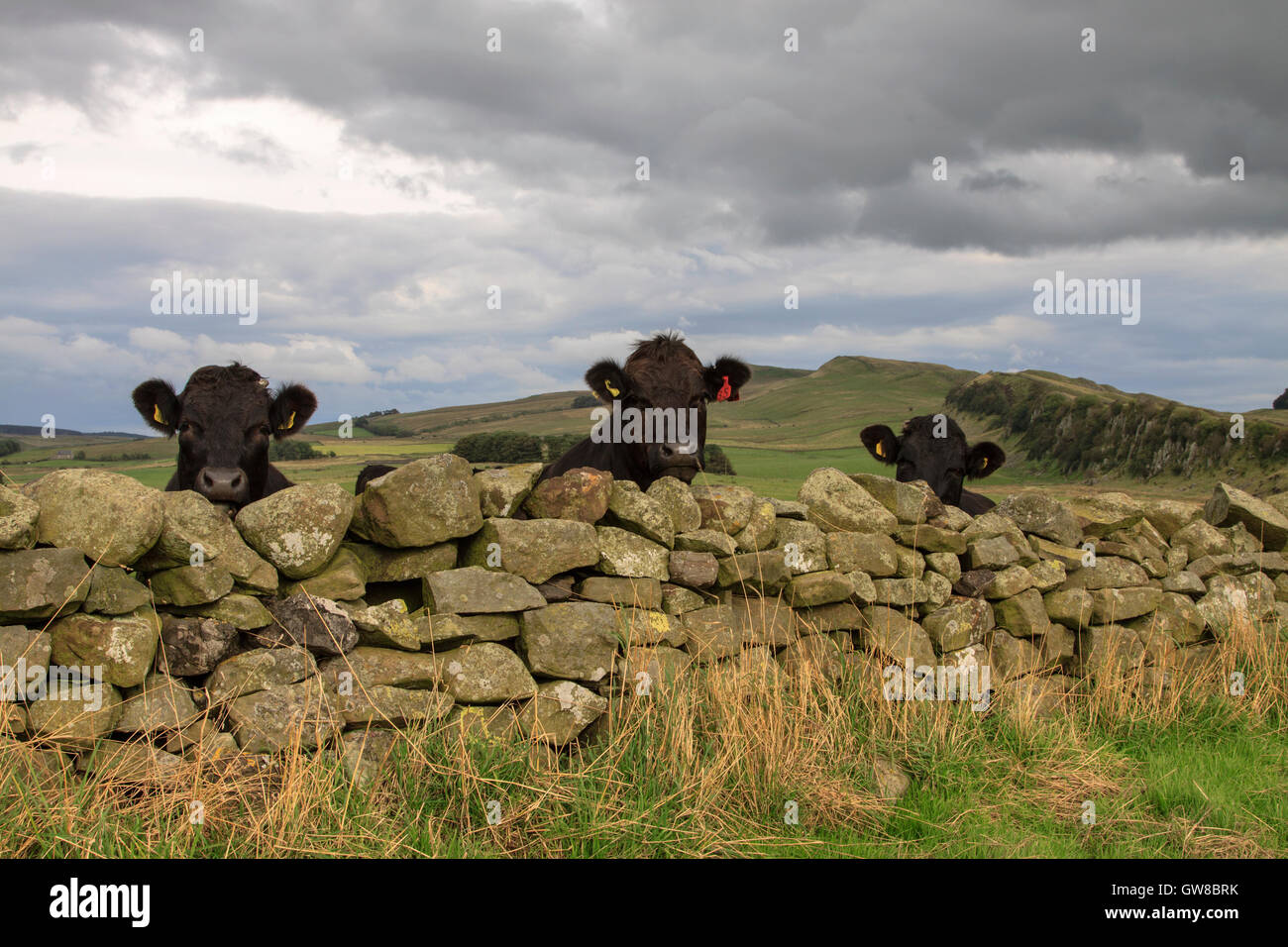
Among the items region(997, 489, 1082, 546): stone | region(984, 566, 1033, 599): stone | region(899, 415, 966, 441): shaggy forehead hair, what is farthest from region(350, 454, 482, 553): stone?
region(899, 415, 966, 441): shaggy forehead hair

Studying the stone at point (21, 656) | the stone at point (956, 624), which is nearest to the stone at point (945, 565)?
the stone at point (956, 624)

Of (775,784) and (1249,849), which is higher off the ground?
Answer: (775,784)

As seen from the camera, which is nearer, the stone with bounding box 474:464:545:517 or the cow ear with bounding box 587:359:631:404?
Answer: the stone with bounding box 474:464:545:517

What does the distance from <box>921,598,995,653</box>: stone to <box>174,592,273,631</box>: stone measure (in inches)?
185

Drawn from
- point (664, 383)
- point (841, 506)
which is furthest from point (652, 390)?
point (841, 506)

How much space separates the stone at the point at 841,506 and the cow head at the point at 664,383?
173 centimetres

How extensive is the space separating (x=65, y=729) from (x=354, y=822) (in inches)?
54.7

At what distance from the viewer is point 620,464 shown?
29.7 feet

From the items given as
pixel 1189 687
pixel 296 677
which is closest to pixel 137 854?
pixel 296 677

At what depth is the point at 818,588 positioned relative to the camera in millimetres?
6188

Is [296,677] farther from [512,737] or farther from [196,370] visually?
[196,370]

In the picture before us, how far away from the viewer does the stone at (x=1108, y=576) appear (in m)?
7.72

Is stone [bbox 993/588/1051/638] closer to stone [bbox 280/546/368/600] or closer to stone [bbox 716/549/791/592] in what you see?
stone [bbox 716/549/791/592]

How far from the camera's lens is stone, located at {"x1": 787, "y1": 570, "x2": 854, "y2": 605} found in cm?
619
